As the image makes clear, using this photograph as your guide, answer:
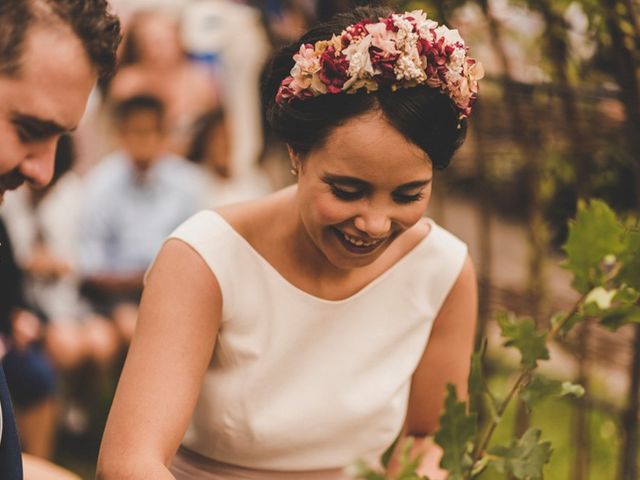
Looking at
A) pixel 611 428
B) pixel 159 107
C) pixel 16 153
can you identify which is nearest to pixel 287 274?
pixel 16 153

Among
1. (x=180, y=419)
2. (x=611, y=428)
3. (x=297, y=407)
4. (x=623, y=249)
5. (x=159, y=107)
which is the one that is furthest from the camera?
(x=159, y=107)

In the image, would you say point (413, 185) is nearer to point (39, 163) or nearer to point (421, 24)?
point (421, 24)

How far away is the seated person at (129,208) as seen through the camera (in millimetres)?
5109

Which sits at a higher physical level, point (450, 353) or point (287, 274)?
point (287, 274)

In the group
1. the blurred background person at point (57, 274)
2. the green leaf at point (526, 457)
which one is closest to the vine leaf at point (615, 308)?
the green leaf at point (526, 457)

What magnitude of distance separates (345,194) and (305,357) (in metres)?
0.47

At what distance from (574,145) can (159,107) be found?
3.15m

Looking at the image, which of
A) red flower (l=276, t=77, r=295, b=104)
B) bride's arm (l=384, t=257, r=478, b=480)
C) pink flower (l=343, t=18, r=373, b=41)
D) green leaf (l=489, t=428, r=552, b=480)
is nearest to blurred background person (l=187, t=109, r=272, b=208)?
bride's arm (l=384, t=257, r=478, b=480)

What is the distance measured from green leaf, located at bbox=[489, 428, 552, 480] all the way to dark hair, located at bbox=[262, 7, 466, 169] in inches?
28.1

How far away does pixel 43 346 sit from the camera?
4.85m

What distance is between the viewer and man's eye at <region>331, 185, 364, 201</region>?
5.83 ft

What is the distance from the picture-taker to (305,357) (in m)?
2.12

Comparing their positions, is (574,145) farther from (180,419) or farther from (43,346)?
(43,346)

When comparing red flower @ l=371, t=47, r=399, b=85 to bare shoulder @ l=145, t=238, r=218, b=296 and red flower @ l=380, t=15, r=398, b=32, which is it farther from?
bare shoulder @ l=145, t=238, r=218, b=296
